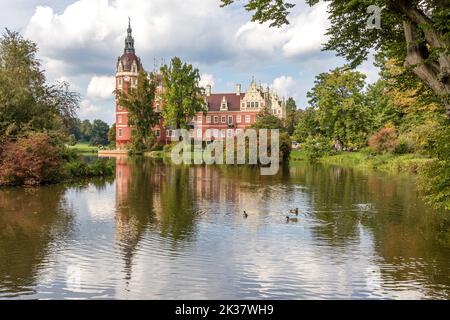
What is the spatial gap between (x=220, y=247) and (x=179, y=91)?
174 ft

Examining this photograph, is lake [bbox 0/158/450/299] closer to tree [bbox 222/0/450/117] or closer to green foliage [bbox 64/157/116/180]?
tree [bbox 222/0/450/117]

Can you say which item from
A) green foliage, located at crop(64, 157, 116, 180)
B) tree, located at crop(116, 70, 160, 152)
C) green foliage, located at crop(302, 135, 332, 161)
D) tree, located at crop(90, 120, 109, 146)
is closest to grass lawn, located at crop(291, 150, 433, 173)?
green foliage, located at crop(302, 135, 332, 161)

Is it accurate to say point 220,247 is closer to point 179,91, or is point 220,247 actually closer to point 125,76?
point 179,91

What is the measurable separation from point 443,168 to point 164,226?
25.2 feet

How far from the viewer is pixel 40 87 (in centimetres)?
2869

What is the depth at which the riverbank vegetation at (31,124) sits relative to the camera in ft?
77.9

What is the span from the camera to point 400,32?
44.4ft

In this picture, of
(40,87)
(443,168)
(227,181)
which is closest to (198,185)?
(227,181)

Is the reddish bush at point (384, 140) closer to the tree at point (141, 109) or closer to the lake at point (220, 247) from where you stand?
the lake at point (220, 247)

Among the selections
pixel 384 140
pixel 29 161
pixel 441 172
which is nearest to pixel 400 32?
pixel 441 172

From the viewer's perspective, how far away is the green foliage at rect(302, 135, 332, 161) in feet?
177

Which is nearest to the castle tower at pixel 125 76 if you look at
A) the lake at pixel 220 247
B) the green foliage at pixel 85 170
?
the green foliage at pixel 85 170

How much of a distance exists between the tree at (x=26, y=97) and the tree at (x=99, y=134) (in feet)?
291
